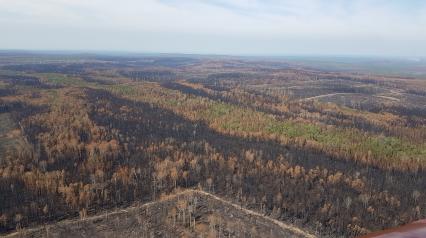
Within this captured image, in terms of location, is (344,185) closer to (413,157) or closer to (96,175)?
(413,157)

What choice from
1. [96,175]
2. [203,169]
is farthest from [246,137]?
[96,175]

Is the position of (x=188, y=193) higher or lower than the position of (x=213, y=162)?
lower

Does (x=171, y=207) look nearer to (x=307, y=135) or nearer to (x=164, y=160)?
(x=164, y=160)

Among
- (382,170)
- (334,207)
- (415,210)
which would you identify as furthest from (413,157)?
(334,207)

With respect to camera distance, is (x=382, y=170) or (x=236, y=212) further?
(x=382, y=170)

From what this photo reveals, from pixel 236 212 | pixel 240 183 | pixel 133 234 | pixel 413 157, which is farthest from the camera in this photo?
pixel 413 157

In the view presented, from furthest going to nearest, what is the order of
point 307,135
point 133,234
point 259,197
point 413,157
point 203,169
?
point 307,135 → point 413,157 → point 203,169 → point 259,197 → point 133,234

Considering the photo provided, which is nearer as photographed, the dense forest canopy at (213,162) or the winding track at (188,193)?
the winding track at (188,193)

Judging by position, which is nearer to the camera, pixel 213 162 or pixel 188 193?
pixel 188 193

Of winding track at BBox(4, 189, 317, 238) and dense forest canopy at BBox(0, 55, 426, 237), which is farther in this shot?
dense forest canopy at BBox(0, 55, 426, 237)
